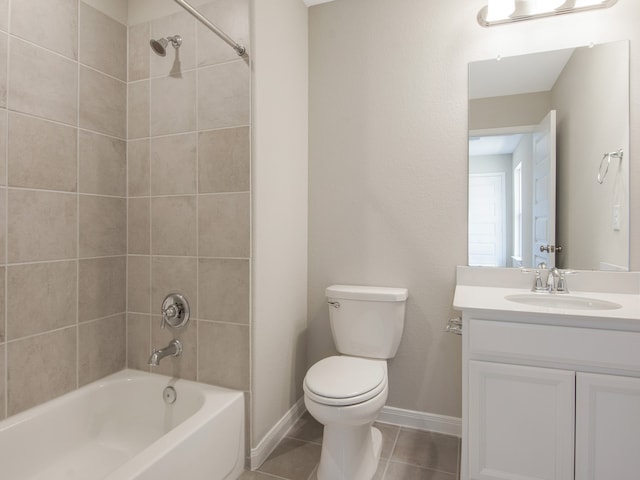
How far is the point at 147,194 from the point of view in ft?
6.17

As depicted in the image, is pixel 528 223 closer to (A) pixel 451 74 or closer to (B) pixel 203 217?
(A) pixel 451 74

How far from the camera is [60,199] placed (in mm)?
1599

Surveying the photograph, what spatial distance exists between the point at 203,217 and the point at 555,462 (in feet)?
5.72

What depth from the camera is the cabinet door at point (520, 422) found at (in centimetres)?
132

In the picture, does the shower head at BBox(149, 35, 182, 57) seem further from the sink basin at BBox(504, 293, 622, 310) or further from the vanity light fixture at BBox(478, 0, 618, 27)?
the sink basin at BBox(504, 293, 622, 310)

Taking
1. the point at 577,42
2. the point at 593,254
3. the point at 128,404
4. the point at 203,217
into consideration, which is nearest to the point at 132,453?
the point at 128,404

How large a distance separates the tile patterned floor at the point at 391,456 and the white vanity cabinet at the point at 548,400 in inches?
12.4

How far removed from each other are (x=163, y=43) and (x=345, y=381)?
1747 millimetres

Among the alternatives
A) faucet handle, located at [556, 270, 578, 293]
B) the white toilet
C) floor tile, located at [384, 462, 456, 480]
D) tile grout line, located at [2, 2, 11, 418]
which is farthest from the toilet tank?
tile grout line, located at [2, 2, 11, 418]

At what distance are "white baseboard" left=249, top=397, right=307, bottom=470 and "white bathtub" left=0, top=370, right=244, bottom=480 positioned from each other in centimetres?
7

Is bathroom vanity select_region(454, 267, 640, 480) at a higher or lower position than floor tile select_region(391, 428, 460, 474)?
higher

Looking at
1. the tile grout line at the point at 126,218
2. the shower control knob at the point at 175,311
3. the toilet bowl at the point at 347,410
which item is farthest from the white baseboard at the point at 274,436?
the tile grout line at the point at 126,218

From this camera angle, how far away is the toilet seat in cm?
147

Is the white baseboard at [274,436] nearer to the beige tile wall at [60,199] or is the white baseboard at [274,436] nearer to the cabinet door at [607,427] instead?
the beige tile wall at [60,199]
